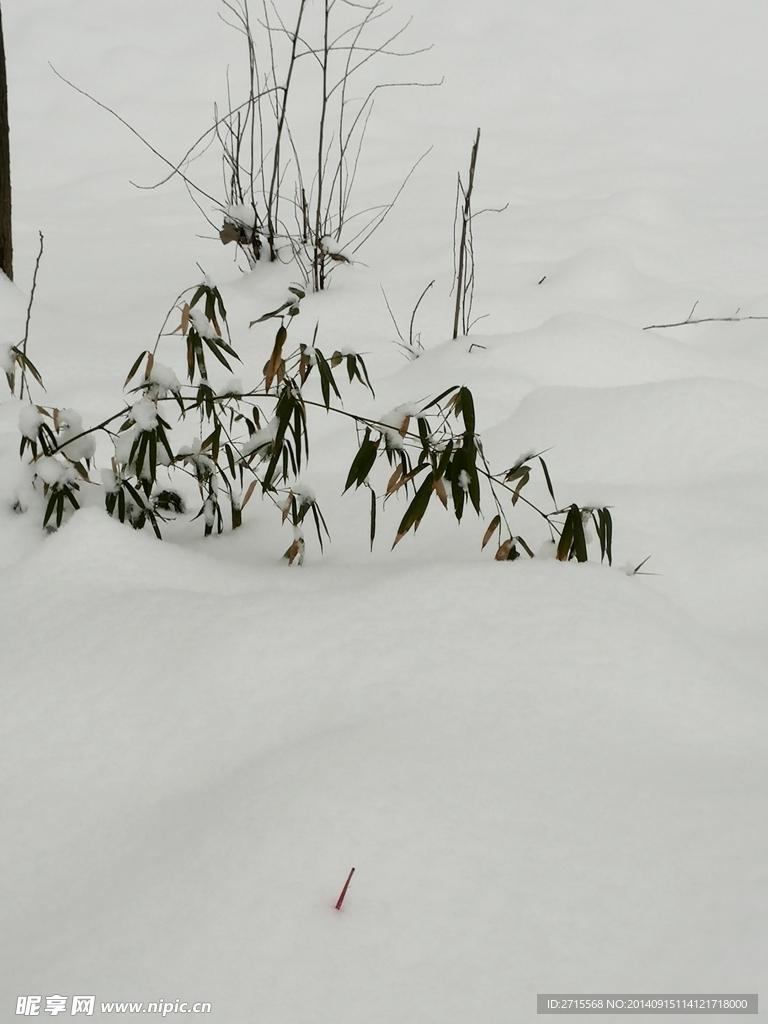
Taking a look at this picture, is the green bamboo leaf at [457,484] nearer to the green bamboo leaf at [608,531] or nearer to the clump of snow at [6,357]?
the green bamboo leaf at [608,531]

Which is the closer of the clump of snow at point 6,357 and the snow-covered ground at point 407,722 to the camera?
the snow-covered ground at point 407,722

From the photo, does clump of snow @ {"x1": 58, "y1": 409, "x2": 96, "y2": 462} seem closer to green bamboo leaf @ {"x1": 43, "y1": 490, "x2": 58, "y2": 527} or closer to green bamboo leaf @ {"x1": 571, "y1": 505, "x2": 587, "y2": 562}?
green bamboo leaf @ {"x1": 43, "y1": 490, "x2": 58, "y2": 527}

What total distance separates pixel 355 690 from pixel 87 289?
2.02m

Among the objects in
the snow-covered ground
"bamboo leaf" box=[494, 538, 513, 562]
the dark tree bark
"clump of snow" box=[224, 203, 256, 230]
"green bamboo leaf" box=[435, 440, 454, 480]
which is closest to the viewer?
the snow-covered ground

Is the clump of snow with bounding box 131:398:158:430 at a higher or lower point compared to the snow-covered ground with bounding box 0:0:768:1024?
higher

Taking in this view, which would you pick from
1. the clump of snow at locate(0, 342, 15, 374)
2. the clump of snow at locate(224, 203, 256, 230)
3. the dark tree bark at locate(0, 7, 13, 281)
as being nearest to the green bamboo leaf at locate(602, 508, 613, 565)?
the clump of snow at locate(0, 342, 15, 374)

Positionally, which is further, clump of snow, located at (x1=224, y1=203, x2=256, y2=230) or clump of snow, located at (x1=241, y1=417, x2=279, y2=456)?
clump of snow, located at (x1=224, y1=203, x2=256, y2=230)

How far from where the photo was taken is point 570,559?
1.21 m

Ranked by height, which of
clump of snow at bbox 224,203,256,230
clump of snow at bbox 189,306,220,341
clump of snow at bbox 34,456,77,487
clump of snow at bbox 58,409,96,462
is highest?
clump of snow at bbox 224,203,256,230

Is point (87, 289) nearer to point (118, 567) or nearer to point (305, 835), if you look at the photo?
point (118, 567)

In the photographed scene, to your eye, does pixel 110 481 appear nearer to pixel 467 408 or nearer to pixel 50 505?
pixel 50 505

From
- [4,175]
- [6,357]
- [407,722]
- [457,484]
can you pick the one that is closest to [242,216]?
[4,175]

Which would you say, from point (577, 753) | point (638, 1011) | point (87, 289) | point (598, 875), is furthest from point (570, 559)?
point (87, 289)

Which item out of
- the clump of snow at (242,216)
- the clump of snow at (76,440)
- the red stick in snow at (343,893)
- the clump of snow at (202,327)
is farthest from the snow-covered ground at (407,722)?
the clump of snow at (242,216)
